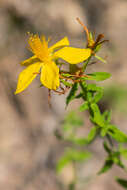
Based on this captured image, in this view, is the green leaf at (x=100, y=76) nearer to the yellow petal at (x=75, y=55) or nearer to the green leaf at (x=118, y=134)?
the yellow petal at (x=75, y=55)

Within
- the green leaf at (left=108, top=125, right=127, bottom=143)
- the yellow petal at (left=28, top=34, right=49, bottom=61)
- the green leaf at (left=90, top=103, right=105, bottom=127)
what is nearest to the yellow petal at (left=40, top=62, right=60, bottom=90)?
the yellow petal at (left=28, top=34, right=49, bottom=61)

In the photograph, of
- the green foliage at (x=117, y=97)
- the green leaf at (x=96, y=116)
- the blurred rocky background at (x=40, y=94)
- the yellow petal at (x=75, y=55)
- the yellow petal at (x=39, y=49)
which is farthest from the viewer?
the green foliage at (x=117, y=97)

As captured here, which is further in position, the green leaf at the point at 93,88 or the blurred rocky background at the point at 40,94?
the blurred rocky background at the point at 40,94

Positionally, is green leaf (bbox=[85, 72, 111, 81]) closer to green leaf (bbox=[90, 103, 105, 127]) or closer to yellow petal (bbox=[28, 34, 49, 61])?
green leaf (bbox=[90, 103, 105, 127])

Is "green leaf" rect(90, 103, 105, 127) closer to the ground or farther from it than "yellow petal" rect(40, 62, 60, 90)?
closer to the ground

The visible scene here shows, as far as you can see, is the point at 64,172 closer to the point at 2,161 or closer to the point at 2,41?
the point at 2,161

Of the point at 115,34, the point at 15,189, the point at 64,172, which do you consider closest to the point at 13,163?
the point at 15,189

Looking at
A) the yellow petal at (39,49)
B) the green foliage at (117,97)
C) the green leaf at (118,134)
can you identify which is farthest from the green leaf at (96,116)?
the green foliage at (117,97)
